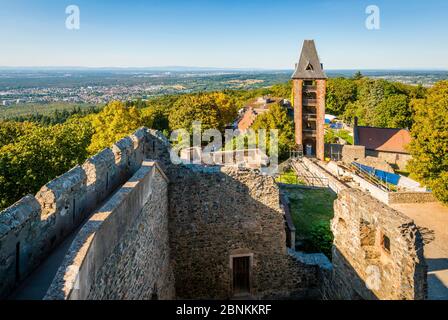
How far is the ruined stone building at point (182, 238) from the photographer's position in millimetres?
4441

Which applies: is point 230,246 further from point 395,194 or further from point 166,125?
point 166,125

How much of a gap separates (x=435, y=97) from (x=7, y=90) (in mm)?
107882

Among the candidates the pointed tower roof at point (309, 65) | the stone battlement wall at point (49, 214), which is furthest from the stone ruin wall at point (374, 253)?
the pointed tower roof at point (309, 65)

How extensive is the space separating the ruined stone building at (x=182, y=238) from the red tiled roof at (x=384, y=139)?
3481cm

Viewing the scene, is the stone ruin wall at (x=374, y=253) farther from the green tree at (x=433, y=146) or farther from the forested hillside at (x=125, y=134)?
the forested hillside at (x=125, y=134)

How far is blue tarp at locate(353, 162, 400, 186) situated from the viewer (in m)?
31.5

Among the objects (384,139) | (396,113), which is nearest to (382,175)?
(384,139)

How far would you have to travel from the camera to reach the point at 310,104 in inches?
1601

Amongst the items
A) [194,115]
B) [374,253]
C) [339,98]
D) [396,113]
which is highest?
[339,98]

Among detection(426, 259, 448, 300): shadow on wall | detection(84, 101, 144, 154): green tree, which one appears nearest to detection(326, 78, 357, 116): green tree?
detection(84, 101, 144, 154): green tree

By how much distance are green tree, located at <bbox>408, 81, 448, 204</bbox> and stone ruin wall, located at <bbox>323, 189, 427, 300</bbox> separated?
1736 cm

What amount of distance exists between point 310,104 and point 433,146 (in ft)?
61.9

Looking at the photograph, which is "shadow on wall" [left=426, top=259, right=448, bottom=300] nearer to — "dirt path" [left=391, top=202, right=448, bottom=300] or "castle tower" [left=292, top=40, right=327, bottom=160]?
"dirt path" [left=391, top=202, right=448, bottom=300]

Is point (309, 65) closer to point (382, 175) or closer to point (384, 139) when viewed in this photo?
point (384, 139)
